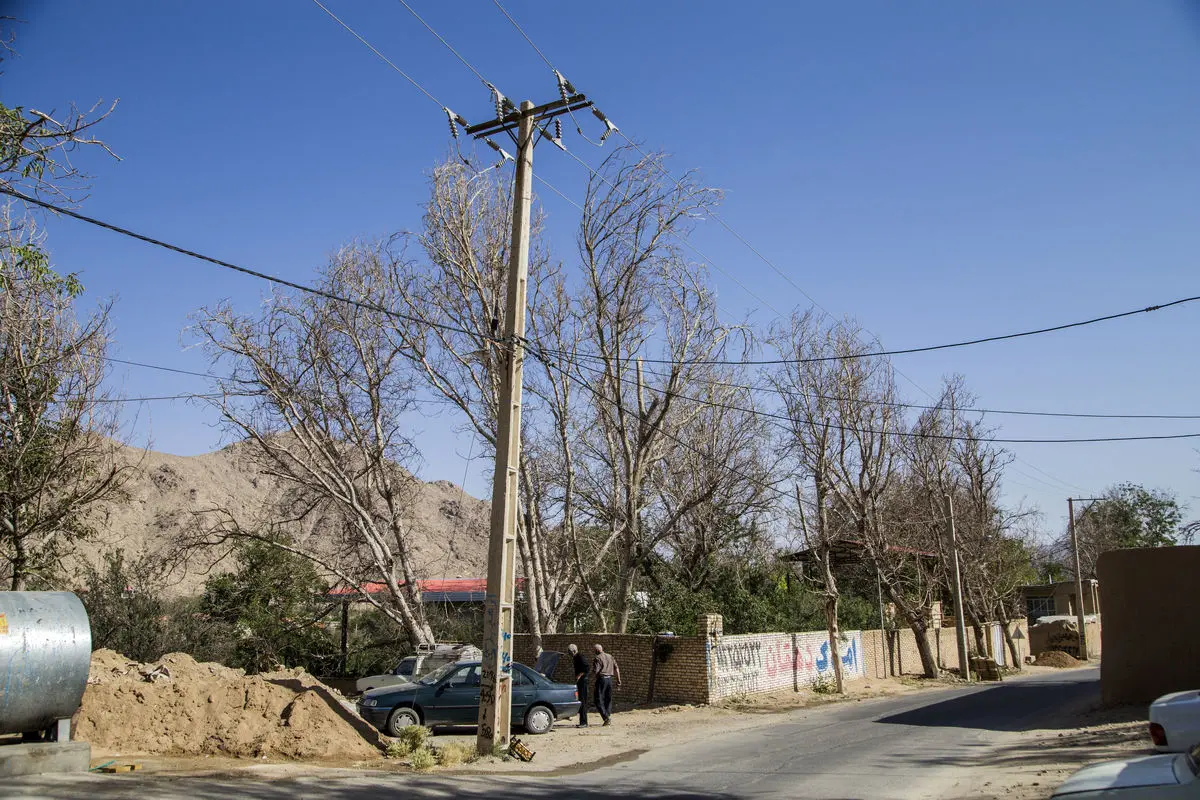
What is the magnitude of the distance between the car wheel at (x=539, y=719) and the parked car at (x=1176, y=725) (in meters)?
11.6

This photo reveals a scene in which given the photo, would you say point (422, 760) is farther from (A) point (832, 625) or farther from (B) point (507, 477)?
(A) point (832, 625)

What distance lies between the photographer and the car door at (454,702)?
1744cm

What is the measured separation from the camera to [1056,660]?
4762 centimetres

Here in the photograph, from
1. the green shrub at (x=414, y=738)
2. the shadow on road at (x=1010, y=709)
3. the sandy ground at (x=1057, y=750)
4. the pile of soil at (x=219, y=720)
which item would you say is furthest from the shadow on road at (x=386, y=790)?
the shadow on road at (x=1010, y=709)

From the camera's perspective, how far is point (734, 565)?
36031 millimetres

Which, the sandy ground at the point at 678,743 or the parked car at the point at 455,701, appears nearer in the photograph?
the sandy ground at the point at 678,743

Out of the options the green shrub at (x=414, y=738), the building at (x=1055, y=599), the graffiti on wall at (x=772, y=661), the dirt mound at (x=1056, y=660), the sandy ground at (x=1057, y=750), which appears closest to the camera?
the sandy ground at (x=1057, y=750)

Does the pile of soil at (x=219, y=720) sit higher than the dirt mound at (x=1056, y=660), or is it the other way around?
the pile of soil at (x=219, y=720)

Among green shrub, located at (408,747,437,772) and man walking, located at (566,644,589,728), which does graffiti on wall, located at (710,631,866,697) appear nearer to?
man walking, located at (566,644,589,728)

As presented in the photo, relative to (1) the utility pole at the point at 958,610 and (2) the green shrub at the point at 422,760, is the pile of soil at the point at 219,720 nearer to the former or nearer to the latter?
(2) the green shrub at the point at 422,760

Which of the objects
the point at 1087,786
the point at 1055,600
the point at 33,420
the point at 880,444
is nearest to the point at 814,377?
the point at 880,444

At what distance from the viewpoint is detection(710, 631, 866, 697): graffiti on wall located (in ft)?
78.5

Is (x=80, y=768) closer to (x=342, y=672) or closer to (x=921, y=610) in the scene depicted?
(x=342, y=672)

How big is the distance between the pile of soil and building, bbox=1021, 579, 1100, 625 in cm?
6063
